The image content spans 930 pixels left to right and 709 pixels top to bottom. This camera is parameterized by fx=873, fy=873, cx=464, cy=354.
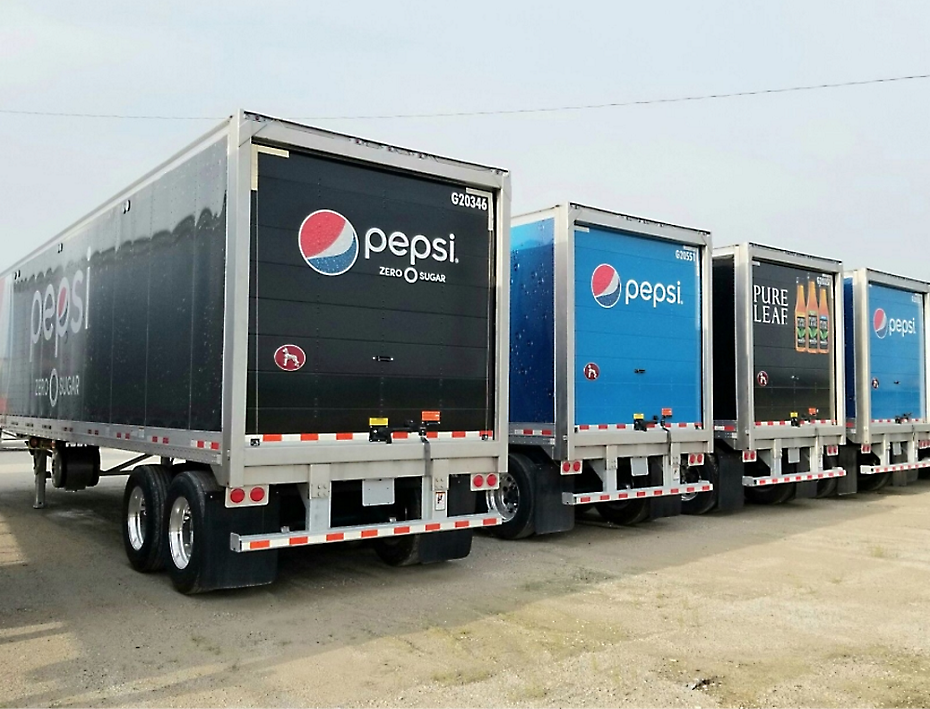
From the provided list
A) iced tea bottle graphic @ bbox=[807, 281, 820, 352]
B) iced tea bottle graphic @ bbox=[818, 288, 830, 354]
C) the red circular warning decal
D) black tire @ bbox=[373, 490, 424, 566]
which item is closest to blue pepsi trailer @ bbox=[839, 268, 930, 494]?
iced tea bottle graphic @ bbox=[818, 288, 830, 354]

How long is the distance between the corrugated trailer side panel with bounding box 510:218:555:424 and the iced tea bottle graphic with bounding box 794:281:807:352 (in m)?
4.91

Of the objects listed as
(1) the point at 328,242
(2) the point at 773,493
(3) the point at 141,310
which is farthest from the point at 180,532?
(2) the point at 773,493

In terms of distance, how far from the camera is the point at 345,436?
7.09 m

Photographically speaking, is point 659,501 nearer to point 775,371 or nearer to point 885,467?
point 775,371

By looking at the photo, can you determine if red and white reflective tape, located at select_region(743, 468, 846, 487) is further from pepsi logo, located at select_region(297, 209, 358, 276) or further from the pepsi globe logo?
pepsi logo, located at select_region(297, 209, 358, 276)

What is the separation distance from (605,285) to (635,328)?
71 cm

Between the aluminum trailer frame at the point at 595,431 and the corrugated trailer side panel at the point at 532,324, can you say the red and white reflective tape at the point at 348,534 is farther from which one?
the corrugated trailer side panel at the point at 532,324

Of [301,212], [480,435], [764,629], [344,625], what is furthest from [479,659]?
[301,212]

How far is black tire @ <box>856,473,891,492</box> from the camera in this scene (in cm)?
1555

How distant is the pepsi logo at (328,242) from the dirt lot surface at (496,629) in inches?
108

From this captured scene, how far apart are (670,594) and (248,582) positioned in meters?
3.48

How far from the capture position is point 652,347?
10.7 metres

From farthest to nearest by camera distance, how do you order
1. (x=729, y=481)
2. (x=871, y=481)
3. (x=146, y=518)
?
(x=871, y=481) → (x=729, y=481) → (x=146, y=518)

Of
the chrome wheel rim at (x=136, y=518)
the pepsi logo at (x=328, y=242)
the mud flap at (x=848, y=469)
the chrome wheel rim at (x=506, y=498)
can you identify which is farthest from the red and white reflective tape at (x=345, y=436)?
the mud flap at (x=848, y=469)
